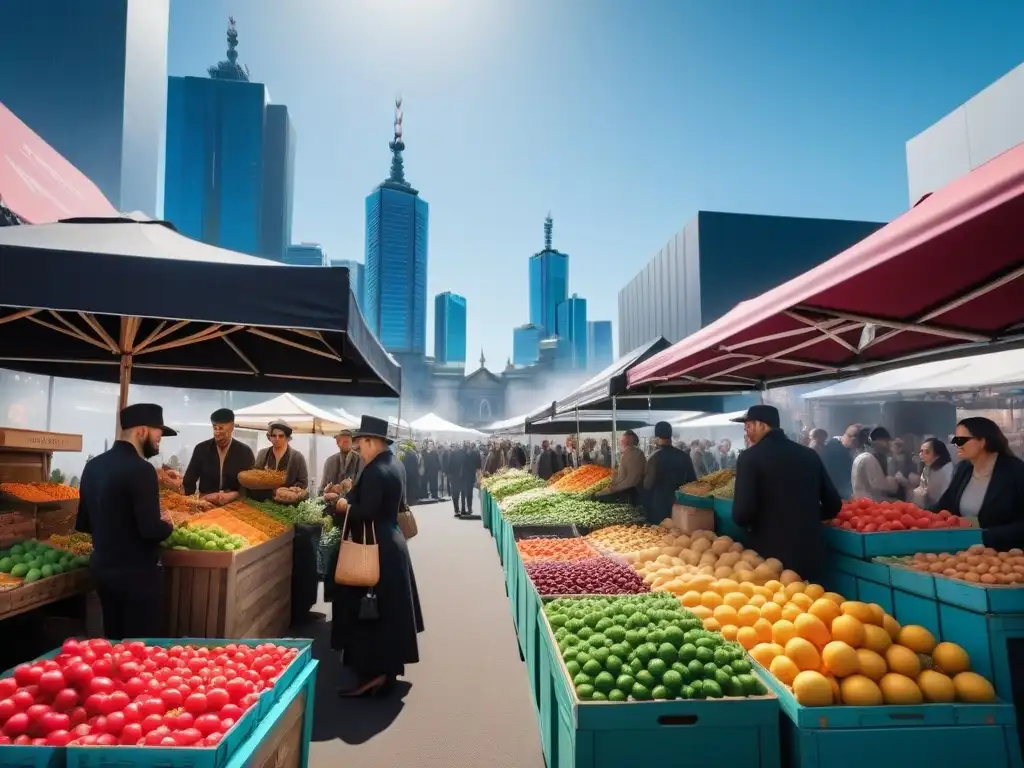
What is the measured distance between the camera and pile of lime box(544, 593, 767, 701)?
2.38 meters

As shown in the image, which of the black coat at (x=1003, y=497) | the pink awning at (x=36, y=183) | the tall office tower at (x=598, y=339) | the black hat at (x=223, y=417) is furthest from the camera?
the tall office tower at (x=598, y=339)

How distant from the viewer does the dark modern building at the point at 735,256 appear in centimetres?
2834

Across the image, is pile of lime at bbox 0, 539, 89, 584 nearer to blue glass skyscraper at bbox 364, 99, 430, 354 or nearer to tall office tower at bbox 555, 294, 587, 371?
blue glass skyscraper at bbox 364, 99, 430, 354

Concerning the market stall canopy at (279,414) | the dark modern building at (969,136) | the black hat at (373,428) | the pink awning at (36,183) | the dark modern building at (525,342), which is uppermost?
the dark modern building at (525,342)

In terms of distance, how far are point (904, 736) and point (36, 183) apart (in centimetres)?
946

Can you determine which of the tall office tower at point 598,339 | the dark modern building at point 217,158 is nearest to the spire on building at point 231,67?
the dark modern building at point 217,158

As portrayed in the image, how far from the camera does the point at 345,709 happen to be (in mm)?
4113

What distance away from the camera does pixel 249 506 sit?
5.45m

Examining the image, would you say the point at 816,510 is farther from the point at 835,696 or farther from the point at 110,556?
the point at 110,556

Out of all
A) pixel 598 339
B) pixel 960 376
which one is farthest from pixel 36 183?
pixel 598 339

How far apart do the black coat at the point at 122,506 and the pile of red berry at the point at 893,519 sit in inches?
168

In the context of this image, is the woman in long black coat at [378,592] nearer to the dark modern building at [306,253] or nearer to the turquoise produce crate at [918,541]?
the turquoise produce crate at [918,541]

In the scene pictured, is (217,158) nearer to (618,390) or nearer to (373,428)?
(618,390)

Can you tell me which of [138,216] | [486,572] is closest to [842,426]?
[486,572]
